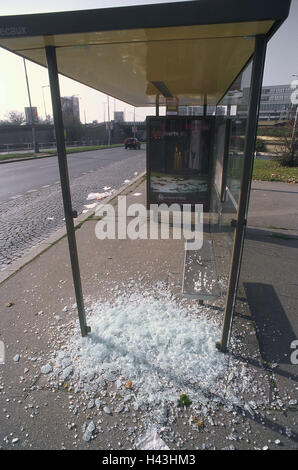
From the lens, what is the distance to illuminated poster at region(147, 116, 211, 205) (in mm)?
5184

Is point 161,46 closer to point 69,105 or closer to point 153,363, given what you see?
point 153,363

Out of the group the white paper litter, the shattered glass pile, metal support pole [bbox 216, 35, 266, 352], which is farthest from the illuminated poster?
the white paper litter

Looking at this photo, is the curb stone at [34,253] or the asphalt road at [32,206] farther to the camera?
the asphalt road at [32,206]

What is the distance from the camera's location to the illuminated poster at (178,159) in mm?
5184

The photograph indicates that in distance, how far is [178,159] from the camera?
5.42 metres

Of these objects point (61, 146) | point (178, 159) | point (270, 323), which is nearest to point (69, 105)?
point (178, 159)

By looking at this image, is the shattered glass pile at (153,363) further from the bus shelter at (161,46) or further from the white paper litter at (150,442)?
the bus shelter at (161,46)

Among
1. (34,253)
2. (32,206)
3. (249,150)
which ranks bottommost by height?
(32,206)

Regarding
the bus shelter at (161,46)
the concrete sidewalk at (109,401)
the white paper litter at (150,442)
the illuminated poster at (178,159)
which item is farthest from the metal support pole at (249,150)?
the illuminated poster at (178,159)

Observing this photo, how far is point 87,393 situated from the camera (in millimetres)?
2115

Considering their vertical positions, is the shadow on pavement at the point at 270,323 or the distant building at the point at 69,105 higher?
the distant building at the point at 69,105

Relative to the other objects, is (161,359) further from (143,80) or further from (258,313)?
(143,80)

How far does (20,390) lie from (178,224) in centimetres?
424
